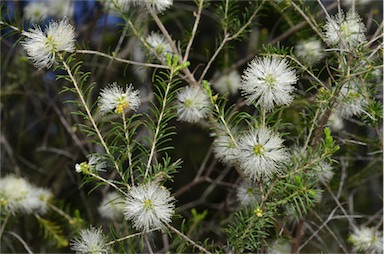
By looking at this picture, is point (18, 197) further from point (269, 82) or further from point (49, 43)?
point (269, 82)

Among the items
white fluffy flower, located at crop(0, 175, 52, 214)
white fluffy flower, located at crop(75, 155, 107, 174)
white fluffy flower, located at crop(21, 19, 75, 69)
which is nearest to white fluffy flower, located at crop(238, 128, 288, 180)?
white fluffy flower, located at crop(75, 155, 107, 174)

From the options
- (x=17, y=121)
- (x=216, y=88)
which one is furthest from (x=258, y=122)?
(x=17, y=121)

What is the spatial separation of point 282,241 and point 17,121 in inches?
57.6

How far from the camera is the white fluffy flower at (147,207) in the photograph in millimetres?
876

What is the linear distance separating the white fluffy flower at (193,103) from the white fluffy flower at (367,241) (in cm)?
44

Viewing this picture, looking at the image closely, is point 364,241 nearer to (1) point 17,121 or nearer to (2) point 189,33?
(2) point 189,33

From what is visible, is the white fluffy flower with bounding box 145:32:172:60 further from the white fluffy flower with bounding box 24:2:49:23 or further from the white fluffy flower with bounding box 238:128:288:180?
the white fluffy flower with bounding box 24:2:49:23

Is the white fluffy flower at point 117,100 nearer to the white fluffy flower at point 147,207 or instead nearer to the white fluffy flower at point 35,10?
the white fluffy flower at point 147,207

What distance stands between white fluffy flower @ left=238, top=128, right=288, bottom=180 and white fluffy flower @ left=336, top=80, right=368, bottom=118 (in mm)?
233

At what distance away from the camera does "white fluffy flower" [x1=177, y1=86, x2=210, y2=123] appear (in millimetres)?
1078

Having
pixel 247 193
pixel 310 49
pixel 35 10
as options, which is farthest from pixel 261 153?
pixel 35 10

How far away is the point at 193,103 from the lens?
3.54ft

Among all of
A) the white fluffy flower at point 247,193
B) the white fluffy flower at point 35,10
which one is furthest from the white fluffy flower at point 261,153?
the white fluffy flower at point 35,10

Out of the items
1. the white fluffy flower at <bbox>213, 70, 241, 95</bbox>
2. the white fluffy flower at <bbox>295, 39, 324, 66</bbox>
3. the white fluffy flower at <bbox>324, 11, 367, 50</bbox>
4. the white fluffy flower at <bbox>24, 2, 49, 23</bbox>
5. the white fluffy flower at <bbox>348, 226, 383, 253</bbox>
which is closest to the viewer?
the white fluffy flower at <bbox>324, 11, 367, 50</bbox>
